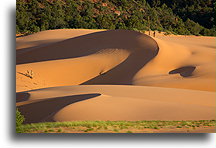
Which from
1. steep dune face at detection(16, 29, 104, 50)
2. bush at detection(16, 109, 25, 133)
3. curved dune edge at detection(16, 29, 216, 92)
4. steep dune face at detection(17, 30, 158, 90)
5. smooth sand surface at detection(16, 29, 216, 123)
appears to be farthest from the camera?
steep dune face at detection(16, 29, 104, 50)

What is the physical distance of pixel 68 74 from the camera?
17.8m

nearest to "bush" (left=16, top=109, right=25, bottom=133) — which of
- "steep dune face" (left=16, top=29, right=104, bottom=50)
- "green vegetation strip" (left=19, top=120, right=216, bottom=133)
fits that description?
"green vegetation strip" (left=19, top=120, right=216, bottom=133)

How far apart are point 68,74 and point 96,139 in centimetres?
777

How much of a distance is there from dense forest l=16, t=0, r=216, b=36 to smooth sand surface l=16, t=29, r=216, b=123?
6.16ft

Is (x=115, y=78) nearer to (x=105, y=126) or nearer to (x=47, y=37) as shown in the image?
(x=105, y=126)

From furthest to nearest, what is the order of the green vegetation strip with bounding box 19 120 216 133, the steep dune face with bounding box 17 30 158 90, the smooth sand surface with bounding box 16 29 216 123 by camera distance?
the steep dune face with bounding box 17 30 158 90, the smooth sand surface with bounding box 16 29 216 123, the green vegetation strip with bounding box 19 120 216 133

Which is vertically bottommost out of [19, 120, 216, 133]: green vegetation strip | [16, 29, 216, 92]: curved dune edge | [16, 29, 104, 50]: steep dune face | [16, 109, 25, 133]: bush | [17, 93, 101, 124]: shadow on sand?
[19, 120, 216, 133]: green vegetation strip

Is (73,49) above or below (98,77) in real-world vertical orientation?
above

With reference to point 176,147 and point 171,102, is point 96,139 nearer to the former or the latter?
point 176,147

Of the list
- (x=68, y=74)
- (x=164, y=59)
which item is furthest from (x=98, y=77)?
(x=164, y=59)

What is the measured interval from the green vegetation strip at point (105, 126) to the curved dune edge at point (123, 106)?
33 cm

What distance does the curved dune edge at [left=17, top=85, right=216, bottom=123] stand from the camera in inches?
435

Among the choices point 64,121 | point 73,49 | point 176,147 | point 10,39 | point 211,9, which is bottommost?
point 176,147

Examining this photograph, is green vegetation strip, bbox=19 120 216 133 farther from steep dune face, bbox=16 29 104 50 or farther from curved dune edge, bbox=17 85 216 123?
steep dune face, bbox=16 29 104 50
